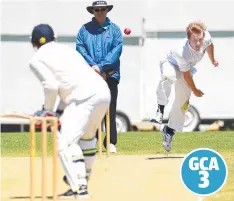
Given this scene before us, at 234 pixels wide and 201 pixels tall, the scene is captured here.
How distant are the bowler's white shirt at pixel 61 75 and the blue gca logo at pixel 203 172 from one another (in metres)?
1.33

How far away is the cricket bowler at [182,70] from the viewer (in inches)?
516

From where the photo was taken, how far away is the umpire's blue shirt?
13.8 metres

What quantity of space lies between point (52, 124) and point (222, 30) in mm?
14056

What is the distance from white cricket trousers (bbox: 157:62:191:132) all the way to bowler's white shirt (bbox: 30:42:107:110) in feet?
11.0

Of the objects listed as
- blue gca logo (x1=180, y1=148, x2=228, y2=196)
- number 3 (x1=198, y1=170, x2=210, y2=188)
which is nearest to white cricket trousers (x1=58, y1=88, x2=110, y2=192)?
blue gca logo (x1=180, y1=148, x2=228, y2=196)

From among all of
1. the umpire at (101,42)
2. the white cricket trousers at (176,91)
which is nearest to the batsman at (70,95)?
the white cricket trousers at (176,91)

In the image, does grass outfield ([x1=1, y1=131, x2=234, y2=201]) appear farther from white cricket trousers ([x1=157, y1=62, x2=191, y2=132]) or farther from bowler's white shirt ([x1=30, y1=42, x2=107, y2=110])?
bowler's white shirt ([x1=30, y1=42, x2=107, y2=110])

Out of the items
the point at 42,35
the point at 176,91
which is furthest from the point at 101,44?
the point at 42,35

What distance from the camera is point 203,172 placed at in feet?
31.1

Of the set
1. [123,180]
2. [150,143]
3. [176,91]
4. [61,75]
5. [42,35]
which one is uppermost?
[42,35]

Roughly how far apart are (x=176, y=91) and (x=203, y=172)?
4.36m

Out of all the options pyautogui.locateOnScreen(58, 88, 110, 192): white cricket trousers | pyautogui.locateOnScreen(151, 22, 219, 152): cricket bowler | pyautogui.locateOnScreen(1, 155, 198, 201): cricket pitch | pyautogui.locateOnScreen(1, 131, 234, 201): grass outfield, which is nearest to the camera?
pyautogui.locateOnScreen(58, 88, 110, 192): white cricket trousers

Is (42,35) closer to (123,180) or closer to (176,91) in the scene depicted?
(123,180)

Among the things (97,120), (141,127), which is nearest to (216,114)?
(141,127)
